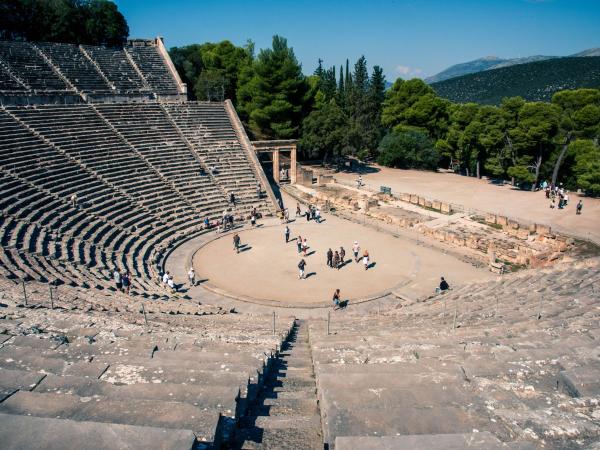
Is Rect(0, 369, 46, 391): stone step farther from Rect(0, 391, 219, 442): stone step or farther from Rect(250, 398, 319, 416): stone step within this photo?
Rect(250, 398, 319, 416): stone step

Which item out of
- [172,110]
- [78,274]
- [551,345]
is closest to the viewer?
[551,345]

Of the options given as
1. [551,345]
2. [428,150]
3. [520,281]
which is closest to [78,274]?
[551,345]

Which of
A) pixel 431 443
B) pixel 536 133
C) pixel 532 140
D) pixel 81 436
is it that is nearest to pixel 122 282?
pixel 81 436

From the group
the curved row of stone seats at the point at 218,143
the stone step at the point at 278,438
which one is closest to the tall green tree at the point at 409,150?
the curved row of stone seats at the point at 218,143

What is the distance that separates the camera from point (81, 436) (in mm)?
3361

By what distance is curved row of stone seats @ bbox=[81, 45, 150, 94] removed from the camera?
3912cm

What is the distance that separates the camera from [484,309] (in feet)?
42.1

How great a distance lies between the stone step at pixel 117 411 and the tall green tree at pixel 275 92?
39.7 m

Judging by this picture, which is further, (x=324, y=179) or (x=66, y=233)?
(x=324, y=179)

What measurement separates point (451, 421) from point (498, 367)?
2346 mm

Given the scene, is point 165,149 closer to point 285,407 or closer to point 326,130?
point 326,130

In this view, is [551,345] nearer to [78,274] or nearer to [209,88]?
[78,274]

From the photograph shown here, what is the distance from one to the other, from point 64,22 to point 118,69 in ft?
31.8

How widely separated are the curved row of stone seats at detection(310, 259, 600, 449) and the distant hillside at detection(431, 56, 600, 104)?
12942 cm
